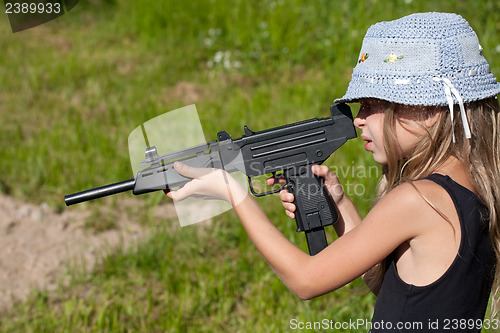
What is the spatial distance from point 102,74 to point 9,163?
5.74 feet

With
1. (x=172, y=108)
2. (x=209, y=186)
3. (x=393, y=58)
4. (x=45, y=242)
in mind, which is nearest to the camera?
(x=393, y=58)

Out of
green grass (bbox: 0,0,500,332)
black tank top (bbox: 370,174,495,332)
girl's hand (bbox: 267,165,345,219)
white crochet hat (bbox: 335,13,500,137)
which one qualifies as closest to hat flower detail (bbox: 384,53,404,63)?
white crochet hat (bbox: 335,13,500,137)

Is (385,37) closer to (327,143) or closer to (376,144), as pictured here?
(376,144)

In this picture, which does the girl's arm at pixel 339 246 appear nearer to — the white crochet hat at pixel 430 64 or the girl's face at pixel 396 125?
the girl's face at pixel 396 125

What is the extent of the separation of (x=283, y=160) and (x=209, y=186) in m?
0.33

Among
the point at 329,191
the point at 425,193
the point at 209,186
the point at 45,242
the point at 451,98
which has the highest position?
the point at 451,98

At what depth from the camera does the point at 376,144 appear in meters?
1.98

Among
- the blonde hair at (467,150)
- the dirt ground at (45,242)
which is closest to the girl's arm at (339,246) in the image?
the blonde hair at (467,150)

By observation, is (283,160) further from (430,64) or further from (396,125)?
(430,64)

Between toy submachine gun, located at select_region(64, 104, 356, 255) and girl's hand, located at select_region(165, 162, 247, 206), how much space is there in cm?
4

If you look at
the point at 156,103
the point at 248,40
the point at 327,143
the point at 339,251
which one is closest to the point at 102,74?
the point at 156,103

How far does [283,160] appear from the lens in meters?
2.31

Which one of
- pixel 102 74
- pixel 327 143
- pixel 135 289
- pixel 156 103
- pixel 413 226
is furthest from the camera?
pixel 102 74

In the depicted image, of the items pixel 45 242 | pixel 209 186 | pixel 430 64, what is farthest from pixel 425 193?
pixel 45 242
